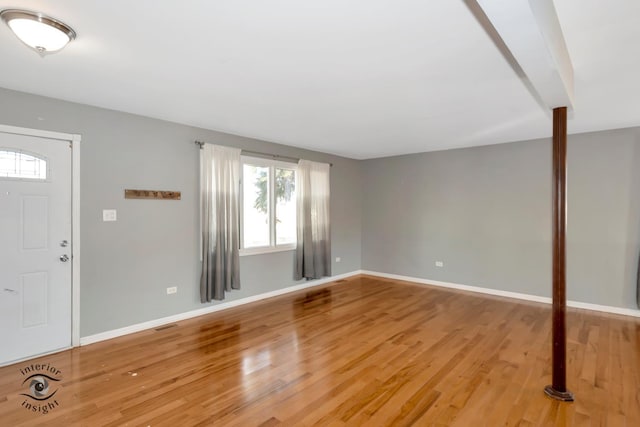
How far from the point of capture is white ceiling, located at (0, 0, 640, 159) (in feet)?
6.04

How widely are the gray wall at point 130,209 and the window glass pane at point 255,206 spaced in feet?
2.15

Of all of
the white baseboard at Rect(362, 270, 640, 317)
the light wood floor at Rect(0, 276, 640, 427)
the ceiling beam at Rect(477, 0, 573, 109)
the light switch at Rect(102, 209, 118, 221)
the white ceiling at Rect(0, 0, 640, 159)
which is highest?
the white ceiling at Rect(0, 0, 640, 159)

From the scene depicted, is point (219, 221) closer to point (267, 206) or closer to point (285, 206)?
point (267, 206)

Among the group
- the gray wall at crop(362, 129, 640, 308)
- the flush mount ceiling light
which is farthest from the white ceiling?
the gray wall at crop(362, 129, 640, 308)

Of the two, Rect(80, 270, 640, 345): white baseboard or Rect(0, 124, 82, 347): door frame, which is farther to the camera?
Rect(80, 270, 640, 345): white baseboard

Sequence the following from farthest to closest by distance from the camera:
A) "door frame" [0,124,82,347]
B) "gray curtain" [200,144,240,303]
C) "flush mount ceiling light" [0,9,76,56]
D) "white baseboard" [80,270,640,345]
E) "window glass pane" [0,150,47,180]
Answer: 1. "gray curtain" [200,144,240,303]
2. "white baseboard" [80,270,640,345]
3. "door frame" [0,124,82,347]
4. "window glass pane" [0,150,47,180]
5. "flush mount ceiling light" [0,9,76,56]

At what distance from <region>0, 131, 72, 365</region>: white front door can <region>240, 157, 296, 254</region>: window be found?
7.27 ft

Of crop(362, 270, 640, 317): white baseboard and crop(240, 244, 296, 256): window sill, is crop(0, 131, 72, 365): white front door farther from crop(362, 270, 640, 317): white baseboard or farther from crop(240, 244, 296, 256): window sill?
crop(362, 270, 640, 317): white baseboard

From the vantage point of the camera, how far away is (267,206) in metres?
5.35

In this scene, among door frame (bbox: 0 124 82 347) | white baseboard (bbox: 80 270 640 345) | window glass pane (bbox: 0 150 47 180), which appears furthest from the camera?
white baseboard (bbox: 80 270 640 345)

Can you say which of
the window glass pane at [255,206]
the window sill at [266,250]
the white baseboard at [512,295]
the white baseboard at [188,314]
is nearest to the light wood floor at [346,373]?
the white baseboard at [188,314]

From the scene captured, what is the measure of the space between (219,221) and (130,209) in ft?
3.59

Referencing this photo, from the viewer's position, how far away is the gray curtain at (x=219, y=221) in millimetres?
4309

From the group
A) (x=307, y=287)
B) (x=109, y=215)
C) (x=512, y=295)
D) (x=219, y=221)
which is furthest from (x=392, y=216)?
(x=109, y=215)
